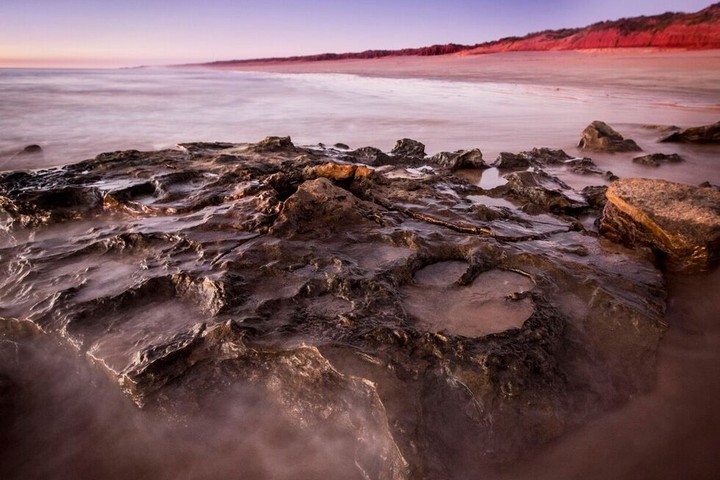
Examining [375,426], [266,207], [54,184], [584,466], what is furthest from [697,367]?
[54,184]

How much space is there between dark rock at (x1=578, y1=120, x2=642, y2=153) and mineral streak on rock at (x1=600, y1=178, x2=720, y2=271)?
9.55 feet

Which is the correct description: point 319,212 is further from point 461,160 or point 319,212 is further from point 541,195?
point 461,160

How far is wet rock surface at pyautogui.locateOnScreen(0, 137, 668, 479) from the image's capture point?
1268 millimetres

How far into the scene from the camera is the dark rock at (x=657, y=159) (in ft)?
14.1

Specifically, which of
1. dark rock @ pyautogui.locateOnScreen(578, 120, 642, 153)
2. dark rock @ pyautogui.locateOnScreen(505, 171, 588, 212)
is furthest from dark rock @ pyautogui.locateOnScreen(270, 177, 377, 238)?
dark rock @ pyautogui.locateOnScreen(578, 120, 642, 153)

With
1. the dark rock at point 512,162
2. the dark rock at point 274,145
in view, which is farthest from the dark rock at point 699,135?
the dark rock at point 274,145

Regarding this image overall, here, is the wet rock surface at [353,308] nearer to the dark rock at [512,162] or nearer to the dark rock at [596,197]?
the dark rock at [596,197]

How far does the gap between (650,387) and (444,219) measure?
1289 millimetres

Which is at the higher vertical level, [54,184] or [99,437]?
[54,184]

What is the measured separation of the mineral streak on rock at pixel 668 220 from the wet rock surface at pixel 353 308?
16 centimetres

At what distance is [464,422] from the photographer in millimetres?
1231

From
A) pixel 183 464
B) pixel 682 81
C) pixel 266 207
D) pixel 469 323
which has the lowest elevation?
pixel 183 464

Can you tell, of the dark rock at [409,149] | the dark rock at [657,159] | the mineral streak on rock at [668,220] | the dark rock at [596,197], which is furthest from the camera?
the dark rock at [409,149]

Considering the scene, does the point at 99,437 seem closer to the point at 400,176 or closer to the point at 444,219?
the point at 444,219
